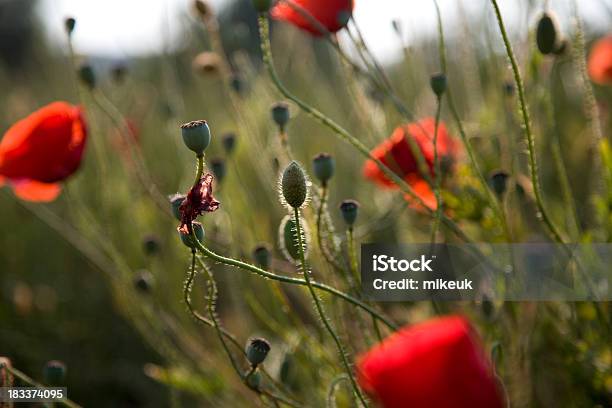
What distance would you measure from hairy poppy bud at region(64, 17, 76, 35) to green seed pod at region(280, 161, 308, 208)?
23.0 inches

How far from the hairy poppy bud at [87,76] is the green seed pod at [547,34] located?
0.74 metres

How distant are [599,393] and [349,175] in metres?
1.34

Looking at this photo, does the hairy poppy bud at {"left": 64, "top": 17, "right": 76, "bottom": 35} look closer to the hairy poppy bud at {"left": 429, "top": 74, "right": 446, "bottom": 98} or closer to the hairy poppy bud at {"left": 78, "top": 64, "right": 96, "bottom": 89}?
the hairy poppy bud at {"left": 78, "top": 64, "right": 96, "bottom": 89}

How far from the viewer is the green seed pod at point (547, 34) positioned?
1006mm

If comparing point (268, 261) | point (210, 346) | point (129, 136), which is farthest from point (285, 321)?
point (268, 261)

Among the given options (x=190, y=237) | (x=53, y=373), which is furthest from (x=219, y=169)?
(x=190, y=237)

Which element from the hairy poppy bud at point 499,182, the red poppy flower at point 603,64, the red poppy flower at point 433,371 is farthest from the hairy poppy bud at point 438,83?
the red poppy flower at point 603,64

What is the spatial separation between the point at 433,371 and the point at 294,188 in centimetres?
30

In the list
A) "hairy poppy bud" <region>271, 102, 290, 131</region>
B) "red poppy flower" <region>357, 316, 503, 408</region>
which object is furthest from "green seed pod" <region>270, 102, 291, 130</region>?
"red poppy flower" <region>357, 316, 503, 408</region>

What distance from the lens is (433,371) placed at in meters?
0.47

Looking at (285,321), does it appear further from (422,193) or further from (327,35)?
(327,35)

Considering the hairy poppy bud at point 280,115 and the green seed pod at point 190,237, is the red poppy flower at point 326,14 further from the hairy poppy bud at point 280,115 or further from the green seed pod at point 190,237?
the green seed pod at point 190,237

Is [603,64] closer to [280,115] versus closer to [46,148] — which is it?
[280,115]

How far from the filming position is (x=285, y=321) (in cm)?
162
